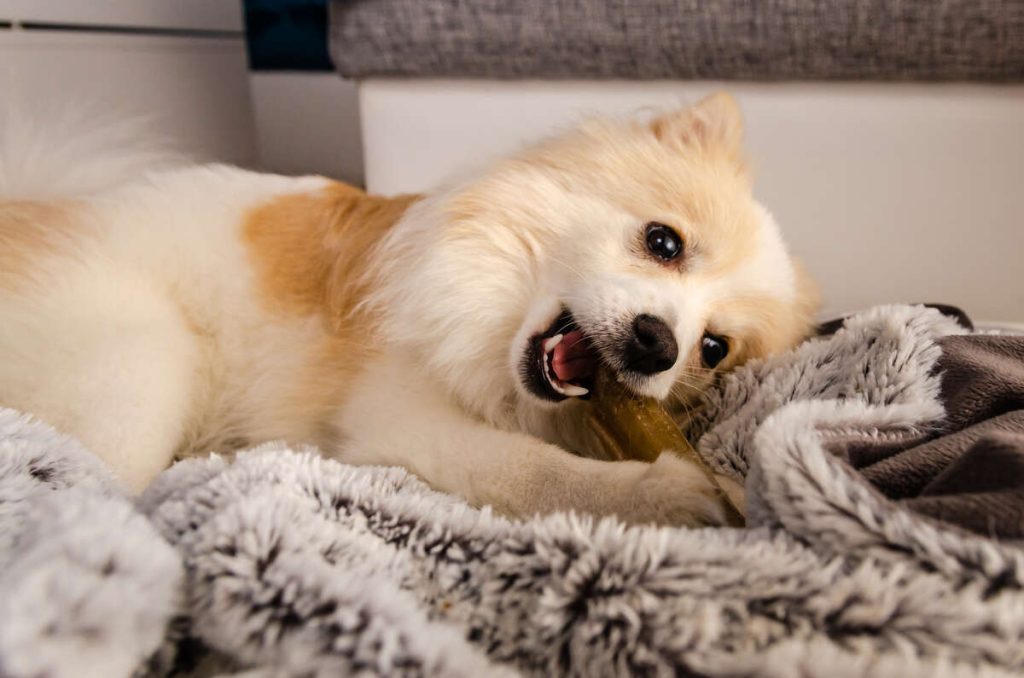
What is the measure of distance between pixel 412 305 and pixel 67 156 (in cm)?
87

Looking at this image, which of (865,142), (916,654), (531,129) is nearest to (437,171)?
(531,129)

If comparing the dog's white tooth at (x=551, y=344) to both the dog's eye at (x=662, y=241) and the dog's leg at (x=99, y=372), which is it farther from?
the dog's leg at (x=99, y=372)

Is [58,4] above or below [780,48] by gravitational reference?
above

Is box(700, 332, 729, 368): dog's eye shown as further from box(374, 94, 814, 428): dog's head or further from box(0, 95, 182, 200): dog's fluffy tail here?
box(0, 95, 182, 200): dog's fluffy tail

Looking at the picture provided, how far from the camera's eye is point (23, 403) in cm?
112

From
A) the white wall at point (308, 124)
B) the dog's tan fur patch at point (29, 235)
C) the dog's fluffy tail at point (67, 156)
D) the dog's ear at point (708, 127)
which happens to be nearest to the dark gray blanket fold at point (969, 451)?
the dog's ear at point (708, 127)

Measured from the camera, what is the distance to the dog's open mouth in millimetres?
1197

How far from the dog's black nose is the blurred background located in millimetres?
684

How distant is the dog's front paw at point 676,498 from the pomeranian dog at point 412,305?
0.13 feet

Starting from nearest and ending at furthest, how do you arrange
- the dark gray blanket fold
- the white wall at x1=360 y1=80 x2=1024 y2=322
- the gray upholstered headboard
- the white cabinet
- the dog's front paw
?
1. the dark gray blanket fold
2. the dog's front paw
3. the gray upholstered headboard
4. the white wall at x1=360 y1=80 x2=1024 y2=322
5. the white cabinet

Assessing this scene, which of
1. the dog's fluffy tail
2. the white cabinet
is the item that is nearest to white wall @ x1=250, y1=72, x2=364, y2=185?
the white cabinet

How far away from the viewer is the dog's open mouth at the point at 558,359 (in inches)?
47.1

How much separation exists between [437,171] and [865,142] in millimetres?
1163

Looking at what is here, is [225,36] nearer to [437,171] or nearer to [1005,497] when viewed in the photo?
[437,171]
